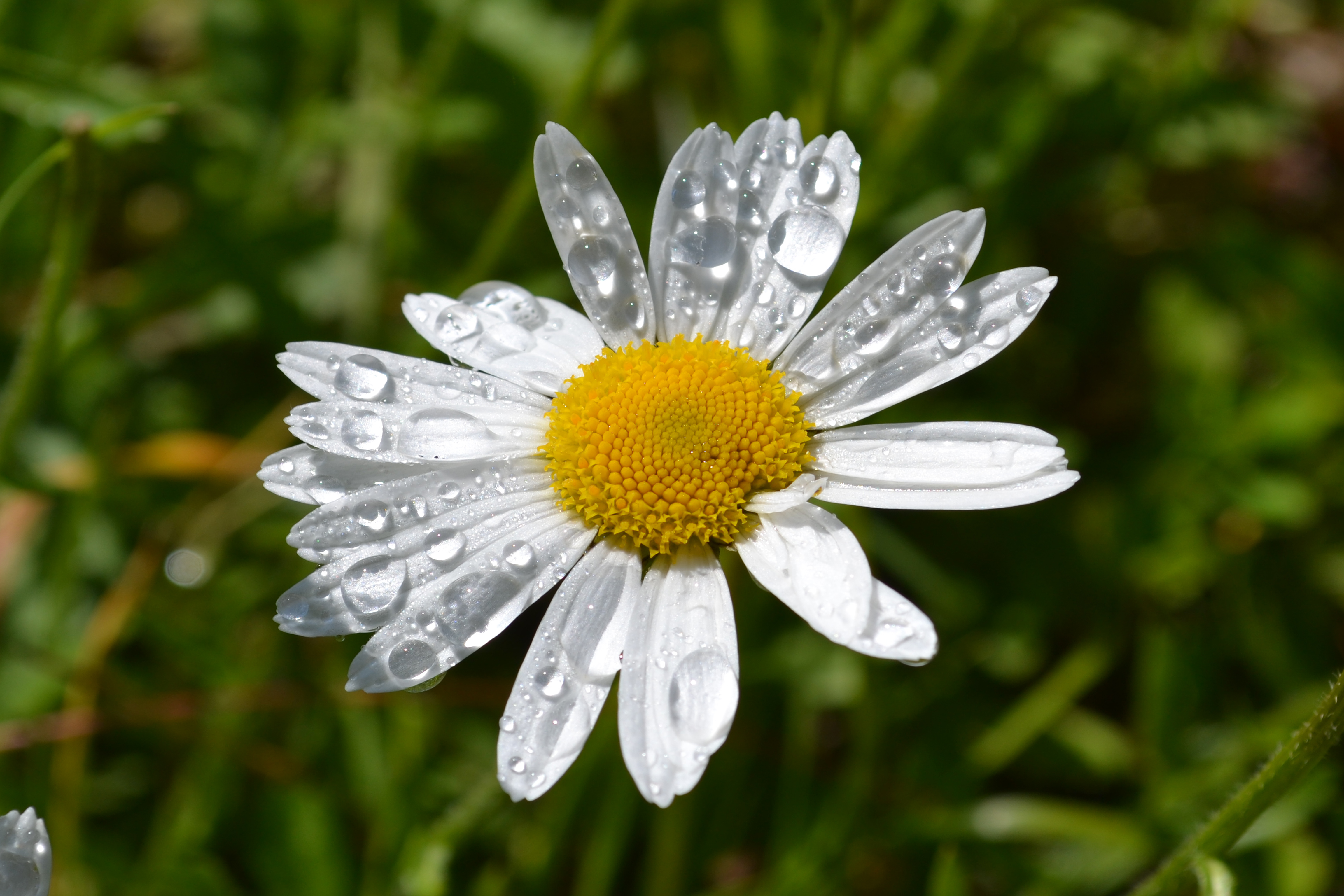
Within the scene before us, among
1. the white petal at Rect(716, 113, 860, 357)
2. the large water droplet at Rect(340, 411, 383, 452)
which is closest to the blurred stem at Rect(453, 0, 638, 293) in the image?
the white petal at Rect(716, 113, 860, 357)

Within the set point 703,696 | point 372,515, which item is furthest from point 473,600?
point 703,696

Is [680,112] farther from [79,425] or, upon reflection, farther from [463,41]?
[79,425]

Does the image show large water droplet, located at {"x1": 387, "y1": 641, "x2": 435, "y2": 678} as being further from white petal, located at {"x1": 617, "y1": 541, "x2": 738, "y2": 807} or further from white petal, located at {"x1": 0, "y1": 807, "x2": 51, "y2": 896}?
white petal, located at {"x1": 0, "y1": 807, "x2": 51, "y2": 896}

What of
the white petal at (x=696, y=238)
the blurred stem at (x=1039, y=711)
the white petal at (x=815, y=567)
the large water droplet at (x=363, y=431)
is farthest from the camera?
the blurred stem at (x=1039, y=711)

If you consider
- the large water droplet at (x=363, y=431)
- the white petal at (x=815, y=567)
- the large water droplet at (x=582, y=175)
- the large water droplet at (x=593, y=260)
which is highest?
the large water droplet at (x=582, y=175)

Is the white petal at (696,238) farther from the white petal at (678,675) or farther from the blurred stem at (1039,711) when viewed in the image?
the blurred stem at (1039,711)

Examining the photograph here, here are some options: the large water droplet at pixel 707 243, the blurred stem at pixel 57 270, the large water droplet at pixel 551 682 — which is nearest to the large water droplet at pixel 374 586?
the large water droplet at pixel 551 682

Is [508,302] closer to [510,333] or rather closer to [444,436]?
[510,333]

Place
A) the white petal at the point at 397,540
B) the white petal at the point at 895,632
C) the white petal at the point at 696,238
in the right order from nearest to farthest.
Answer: the white petal at the point at 895,632 < the white petal at the point at 397,540 < the white petal at the point at 696,238
